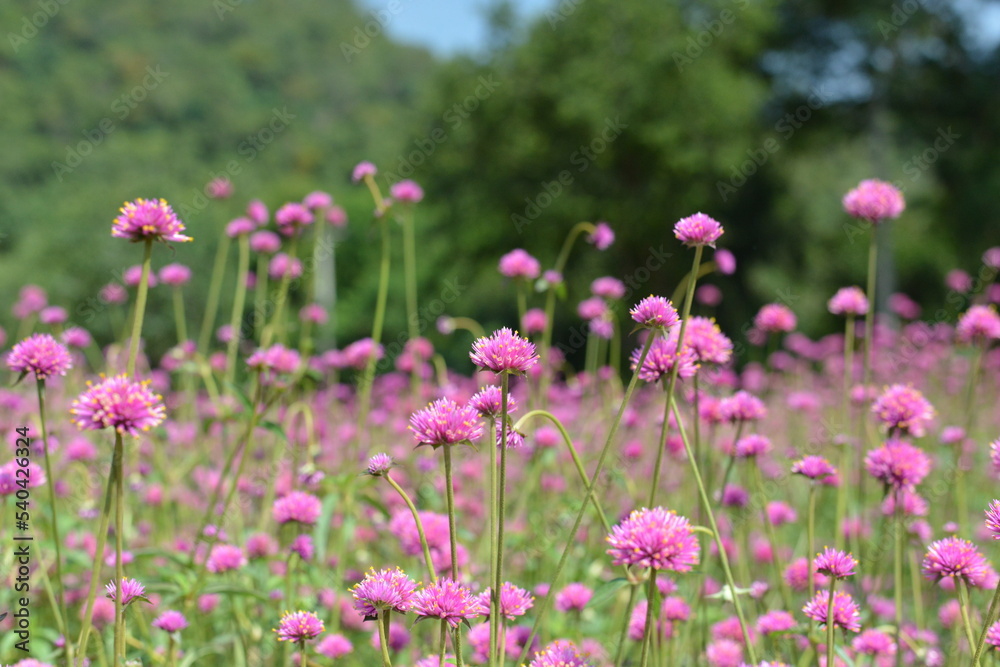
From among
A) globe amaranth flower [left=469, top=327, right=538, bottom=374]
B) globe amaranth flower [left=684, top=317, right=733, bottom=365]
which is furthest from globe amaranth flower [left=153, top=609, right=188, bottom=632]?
globe amaranth flower [left=684, top=317, right=733, bottom=365]

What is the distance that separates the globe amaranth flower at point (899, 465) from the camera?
178 cm

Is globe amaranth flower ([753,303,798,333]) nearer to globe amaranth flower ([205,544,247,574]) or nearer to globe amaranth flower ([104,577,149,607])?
globe amaranth flower ([205,544,247,574])

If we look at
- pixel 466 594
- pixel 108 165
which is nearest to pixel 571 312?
pixel 466 594

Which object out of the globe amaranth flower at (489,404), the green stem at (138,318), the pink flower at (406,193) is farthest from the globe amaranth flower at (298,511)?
the pink flower at (406,193)

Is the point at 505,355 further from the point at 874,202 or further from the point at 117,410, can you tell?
the point at 874,202

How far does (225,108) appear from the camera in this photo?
49.9 m

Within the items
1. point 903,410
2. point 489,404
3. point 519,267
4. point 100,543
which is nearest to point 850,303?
point 903,410

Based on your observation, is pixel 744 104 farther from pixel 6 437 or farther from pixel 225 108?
pixel 225 108

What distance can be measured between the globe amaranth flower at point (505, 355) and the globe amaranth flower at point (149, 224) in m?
0.49

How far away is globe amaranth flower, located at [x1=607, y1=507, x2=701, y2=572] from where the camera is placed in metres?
1.06

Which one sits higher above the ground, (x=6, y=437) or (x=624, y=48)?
(x=624, y=48)

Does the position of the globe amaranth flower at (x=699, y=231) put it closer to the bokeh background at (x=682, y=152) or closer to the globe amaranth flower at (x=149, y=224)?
the globe amaranth flower at (x=149, y=224)

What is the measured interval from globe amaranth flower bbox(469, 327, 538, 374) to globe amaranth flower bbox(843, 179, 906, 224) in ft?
4.87

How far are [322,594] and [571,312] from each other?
18031 millimetres
